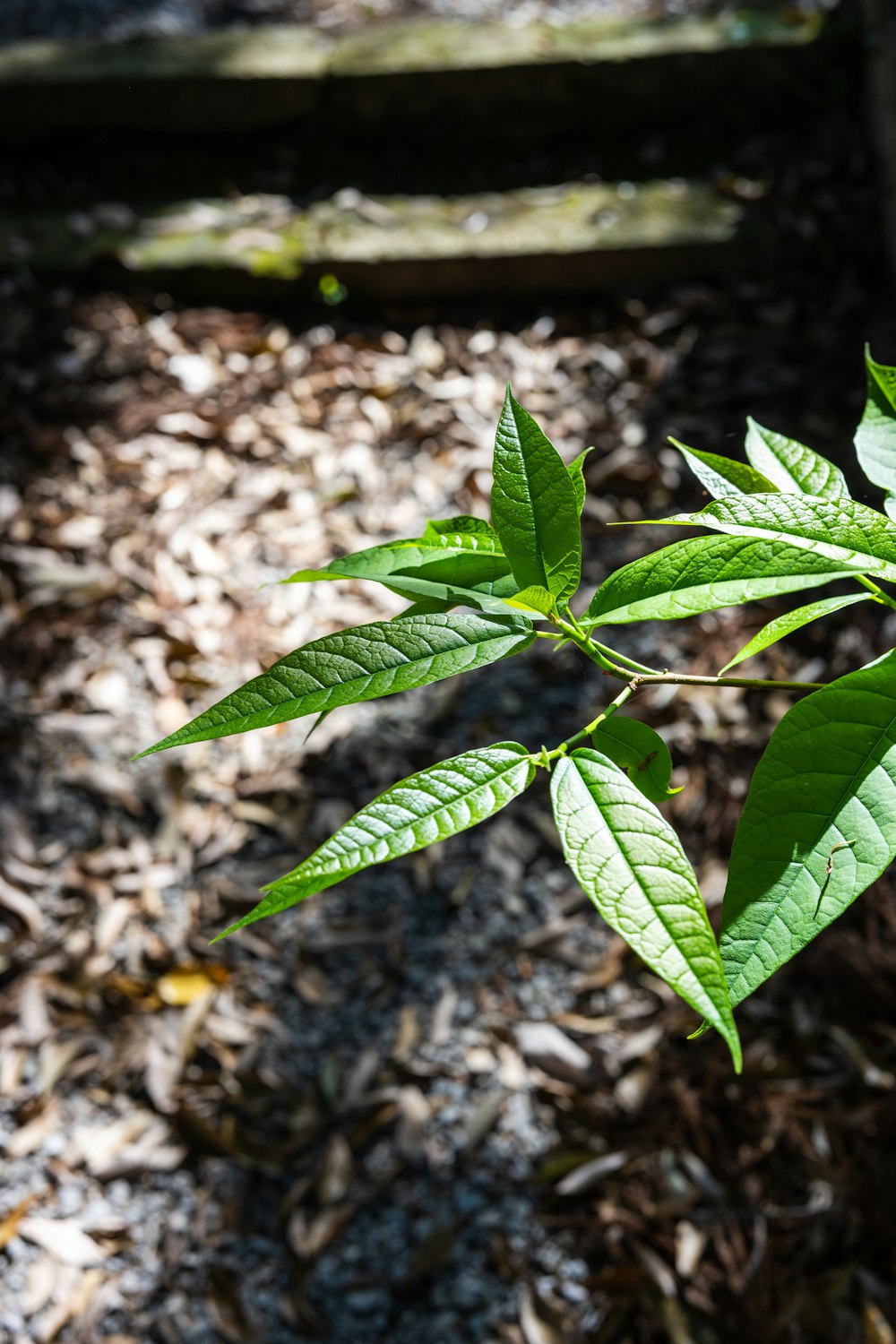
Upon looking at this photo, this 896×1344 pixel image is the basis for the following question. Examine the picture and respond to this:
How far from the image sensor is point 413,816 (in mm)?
487

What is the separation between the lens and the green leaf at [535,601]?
0.59 m

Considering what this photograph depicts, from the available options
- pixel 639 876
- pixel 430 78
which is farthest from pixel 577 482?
pixel 430 78

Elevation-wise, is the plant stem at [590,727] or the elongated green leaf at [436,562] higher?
the elongated green leaf at [436,562]

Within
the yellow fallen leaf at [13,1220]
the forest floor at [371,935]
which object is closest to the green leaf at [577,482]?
the forest floor at [371,935]

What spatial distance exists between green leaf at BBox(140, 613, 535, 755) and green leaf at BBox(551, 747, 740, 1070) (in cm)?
8

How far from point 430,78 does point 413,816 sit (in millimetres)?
3595

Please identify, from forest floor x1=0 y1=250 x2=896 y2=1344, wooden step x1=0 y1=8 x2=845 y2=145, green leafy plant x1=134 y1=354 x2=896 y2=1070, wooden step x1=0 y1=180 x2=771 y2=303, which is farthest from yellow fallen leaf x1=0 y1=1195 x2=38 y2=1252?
wooden step x1=0 y1=8 x2=845 y2=145

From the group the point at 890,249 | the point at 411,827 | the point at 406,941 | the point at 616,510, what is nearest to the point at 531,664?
the point at 616,510

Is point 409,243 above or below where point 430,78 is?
below

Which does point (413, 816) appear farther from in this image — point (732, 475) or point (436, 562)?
point (732, 475)

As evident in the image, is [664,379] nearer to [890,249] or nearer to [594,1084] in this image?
[890,249]

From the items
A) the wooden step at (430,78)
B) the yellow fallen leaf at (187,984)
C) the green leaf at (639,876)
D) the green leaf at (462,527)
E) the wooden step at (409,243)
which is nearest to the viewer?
the green leaf at (639,876)

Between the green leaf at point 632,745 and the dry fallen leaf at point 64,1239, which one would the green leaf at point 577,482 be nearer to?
the green leaf at point 632,745

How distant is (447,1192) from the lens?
1926 millimetres
